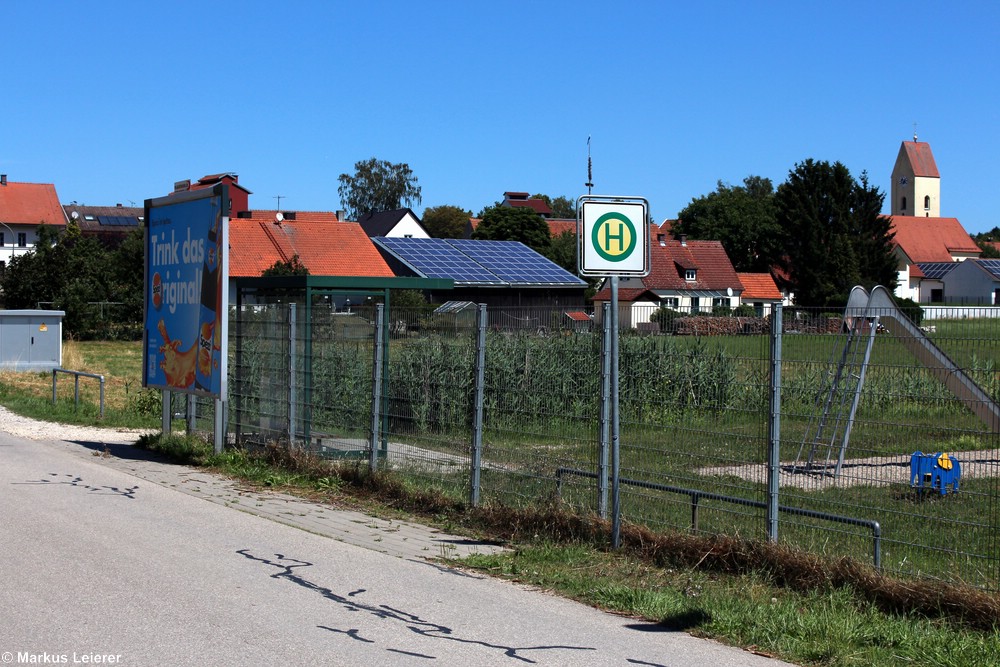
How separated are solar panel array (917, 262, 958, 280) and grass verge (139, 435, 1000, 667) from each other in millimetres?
105662

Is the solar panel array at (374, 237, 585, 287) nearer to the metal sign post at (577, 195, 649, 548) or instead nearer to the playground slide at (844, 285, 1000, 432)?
the metal sign post at (577, 195, 649, 548)

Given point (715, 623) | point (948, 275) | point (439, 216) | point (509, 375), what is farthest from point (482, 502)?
point (439, 216)

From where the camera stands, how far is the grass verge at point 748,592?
6.03m

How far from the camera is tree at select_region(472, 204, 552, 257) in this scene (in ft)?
330

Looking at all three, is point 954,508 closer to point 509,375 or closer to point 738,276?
point 509,375

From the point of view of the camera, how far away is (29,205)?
100125 millimetres

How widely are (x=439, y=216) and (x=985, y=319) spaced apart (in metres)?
125

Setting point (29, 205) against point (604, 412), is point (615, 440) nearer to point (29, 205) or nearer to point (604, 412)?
point (604, 412)

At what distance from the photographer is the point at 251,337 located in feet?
45.8

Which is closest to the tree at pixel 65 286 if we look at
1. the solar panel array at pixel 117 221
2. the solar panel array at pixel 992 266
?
the solar panel array at pixel 117 221

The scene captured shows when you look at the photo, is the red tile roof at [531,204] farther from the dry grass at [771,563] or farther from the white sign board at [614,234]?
the white sign board at [614,234]

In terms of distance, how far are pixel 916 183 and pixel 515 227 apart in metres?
72.5

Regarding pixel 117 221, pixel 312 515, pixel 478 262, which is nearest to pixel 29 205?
pixel 117 221

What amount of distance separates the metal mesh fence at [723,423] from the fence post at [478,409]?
0.07 feet
